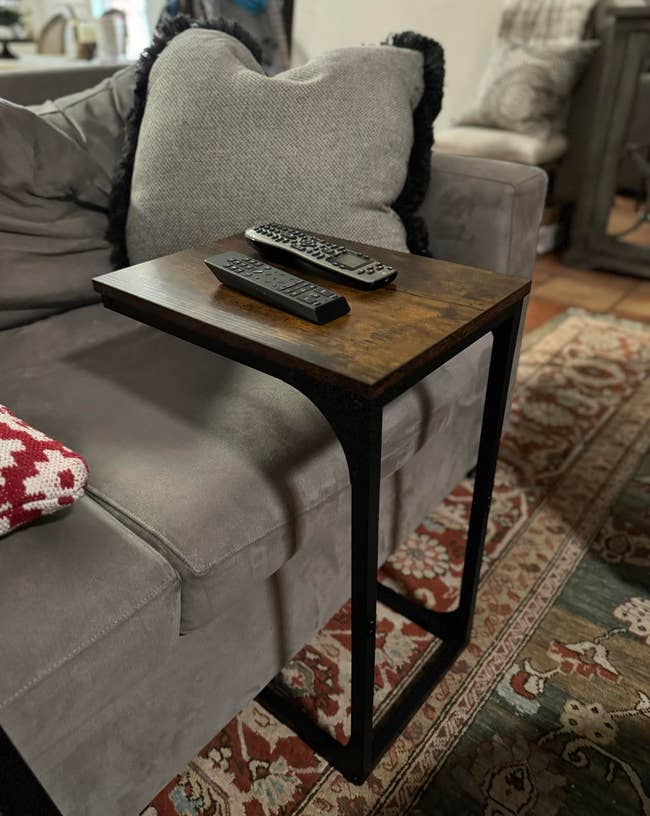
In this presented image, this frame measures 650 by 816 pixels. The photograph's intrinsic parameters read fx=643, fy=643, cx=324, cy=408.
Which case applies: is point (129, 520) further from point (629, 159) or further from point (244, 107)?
point (629, 159)

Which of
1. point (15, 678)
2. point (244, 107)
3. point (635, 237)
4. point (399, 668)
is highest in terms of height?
point (244, 107)

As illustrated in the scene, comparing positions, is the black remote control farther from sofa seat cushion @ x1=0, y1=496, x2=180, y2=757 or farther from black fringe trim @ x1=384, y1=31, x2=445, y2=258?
black fringe trim @ x1=384, y1=31, x2=445, y2=258

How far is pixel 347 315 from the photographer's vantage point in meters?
0.67

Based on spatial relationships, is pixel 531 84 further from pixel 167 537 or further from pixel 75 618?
pixel 75 618

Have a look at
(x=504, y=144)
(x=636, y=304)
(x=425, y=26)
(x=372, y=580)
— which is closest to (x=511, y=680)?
(x=372, y=580)

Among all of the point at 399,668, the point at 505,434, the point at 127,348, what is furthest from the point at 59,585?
the point at 505,434

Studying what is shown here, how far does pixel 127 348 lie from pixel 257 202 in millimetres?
299

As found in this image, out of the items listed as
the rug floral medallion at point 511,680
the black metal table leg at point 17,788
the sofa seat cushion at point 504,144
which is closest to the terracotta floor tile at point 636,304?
the sofa seat cushion at point 504,144

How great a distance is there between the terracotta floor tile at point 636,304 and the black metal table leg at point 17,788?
2119mm

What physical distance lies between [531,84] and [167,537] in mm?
2405

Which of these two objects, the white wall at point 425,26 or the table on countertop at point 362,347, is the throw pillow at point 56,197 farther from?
the white wall at point 425,26

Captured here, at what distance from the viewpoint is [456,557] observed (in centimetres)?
118

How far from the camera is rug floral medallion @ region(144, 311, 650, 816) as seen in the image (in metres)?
0.81

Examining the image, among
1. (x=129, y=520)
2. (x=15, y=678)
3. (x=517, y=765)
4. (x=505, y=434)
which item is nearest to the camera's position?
(x=15, y=678)
